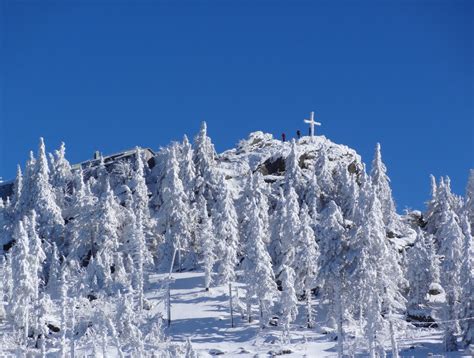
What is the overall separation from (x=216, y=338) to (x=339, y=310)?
18.3 metres

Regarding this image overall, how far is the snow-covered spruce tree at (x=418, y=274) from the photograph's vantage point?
79625 millimetres

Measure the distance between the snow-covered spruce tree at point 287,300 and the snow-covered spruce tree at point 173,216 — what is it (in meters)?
20.0

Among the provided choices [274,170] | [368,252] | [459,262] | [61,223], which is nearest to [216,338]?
[368,252]

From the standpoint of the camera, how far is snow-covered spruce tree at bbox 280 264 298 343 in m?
69.8

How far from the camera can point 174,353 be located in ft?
210

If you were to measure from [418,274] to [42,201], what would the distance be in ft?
170

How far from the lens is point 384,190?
322 ft

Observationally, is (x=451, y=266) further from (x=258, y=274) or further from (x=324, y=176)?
(x=324, y=176)

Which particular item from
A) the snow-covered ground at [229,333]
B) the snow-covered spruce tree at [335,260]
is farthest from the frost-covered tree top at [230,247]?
the snow-covered ground at [229,333]

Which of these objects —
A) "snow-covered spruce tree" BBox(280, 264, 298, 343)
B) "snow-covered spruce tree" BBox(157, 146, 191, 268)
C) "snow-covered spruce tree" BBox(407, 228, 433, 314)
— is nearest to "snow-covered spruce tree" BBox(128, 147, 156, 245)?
"snow-covered spruce tree" BBox(157, 146, 191, 268)

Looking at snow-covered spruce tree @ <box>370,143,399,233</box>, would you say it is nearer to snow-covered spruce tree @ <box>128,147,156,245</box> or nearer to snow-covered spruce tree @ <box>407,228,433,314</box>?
snow-covered spruce tree @ <box>407,228,433,314</box>

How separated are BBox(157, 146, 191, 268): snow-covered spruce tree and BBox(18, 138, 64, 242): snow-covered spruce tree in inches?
571

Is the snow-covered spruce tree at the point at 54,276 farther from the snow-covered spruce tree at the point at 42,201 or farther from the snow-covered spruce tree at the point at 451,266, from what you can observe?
the snow-covered spruce tree at the point at 451,266

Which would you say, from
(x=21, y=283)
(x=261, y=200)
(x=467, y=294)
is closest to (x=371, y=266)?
(x=467, y=294)
